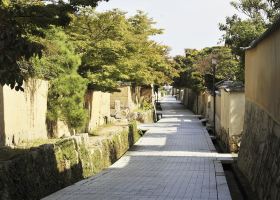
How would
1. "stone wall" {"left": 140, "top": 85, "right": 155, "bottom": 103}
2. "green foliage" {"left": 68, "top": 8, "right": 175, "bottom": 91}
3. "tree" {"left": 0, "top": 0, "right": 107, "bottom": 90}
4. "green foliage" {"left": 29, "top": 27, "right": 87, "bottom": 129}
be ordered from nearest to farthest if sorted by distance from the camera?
"tree" {"left": 0, "top": 0, "right": 107, "bottom": 90}, "green foliage" {"left": 29, "top": 27, "right": 87, "bottom": 129}, "green foliage" {"left": 68, "top": 8, "right": 175, "bottom": 91}, "stone wall" {"left": 140, "top": 85, "right": 155, "bottom": 103}

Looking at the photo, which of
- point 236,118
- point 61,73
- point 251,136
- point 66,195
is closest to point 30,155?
point 66,195

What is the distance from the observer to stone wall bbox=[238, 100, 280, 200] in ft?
33.0

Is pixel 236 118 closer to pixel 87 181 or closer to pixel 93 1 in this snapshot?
pixel 87 181

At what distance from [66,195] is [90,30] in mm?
14192

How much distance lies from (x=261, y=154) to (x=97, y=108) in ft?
73.1

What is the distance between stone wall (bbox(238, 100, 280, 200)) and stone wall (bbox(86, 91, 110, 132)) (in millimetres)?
14273

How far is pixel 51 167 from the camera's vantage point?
14141 mm

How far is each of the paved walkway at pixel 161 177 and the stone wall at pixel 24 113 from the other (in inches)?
149

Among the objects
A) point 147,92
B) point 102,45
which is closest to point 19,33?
point 102,45

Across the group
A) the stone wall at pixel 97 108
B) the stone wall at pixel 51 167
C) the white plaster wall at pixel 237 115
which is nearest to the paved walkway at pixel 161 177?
the stone wall at pixel 51 167

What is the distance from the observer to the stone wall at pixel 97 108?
102ft

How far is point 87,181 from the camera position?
13609 millimetres

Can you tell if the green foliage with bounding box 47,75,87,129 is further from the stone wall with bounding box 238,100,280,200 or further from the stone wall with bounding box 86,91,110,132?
the stone wall with bounding box 238,100,280,200

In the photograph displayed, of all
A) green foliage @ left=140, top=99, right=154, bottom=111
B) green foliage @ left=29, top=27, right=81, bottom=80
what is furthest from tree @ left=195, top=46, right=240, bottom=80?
green foliage @ left=29, top=27, right=81, bottom=80
